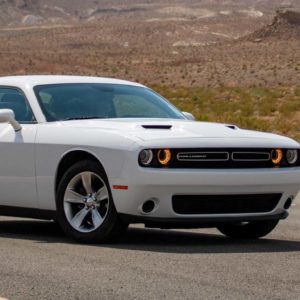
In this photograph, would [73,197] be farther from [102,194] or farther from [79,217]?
[102,194]

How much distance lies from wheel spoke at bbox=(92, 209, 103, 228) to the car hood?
2.18 ft

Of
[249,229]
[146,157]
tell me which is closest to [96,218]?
[146,157]

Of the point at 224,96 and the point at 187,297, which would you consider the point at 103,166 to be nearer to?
the point at 187,297

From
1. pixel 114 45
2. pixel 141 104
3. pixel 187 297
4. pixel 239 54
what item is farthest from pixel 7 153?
pixel 114 45

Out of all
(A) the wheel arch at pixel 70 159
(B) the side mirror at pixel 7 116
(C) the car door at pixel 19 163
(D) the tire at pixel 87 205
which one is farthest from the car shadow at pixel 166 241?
(B) the side mirror at pixel 7 116

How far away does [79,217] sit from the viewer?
8.93 metres

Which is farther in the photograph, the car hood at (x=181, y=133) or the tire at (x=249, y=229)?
the tire at (x=249, y=229)

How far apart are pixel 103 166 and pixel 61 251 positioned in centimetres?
80

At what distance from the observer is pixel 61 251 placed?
8391 mm

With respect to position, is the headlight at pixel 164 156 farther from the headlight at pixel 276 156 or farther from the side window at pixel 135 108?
the side window at pixel 135 108

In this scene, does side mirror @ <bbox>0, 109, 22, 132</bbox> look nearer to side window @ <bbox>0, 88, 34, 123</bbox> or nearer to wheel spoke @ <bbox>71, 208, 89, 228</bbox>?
side window @ <bbox>0, 88, 34, 123</bbox>

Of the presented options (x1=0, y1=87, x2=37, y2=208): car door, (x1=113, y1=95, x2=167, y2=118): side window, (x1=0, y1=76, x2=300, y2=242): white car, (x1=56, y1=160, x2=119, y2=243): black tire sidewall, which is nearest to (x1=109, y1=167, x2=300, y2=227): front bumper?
(x1=0, y1=76, x2=300, y2=242): white car

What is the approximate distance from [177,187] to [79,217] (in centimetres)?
91

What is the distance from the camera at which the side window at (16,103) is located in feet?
32.2
